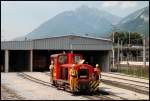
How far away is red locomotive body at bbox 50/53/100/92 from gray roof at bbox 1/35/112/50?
29854 mm

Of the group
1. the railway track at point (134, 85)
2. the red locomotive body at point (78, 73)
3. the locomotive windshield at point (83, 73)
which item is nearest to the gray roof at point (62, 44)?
the railway track at point (134, 85)

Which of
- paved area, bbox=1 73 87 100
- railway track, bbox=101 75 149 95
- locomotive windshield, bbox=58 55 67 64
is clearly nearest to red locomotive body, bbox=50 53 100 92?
locomotive windshield, bbox=58 55 67 64

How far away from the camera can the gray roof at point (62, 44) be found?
57900mm

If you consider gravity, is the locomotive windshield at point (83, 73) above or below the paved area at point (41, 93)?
above

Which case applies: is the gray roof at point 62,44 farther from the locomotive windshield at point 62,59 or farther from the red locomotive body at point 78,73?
the locomotive windshield at point 62,59

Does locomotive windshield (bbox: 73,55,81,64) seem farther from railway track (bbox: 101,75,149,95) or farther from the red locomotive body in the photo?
railway track (bbox: 101,75,149,95)

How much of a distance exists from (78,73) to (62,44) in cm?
3636

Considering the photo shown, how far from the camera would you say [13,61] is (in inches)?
2842

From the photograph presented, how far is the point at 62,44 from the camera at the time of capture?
196ft

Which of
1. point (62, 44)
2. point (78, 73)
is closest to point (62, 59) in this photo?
point (78, 73)

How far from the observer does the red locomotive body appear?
23672 mm

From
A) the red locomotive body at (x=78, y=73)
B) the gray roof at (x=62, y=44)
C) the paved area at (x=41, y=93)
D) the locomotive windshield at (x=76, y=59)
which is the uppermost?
the gray roof at (x=62, y=44)

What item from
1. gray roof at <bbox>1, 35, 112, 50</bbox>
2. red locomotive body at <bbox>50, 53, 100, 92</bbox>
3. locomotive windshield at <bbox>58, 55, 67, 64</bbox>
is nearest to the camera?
red locomotive body at <bbox>50, 53, 100, 92</bbox>

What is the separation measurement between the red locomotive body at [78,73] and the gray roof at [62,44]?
97.9 feet
